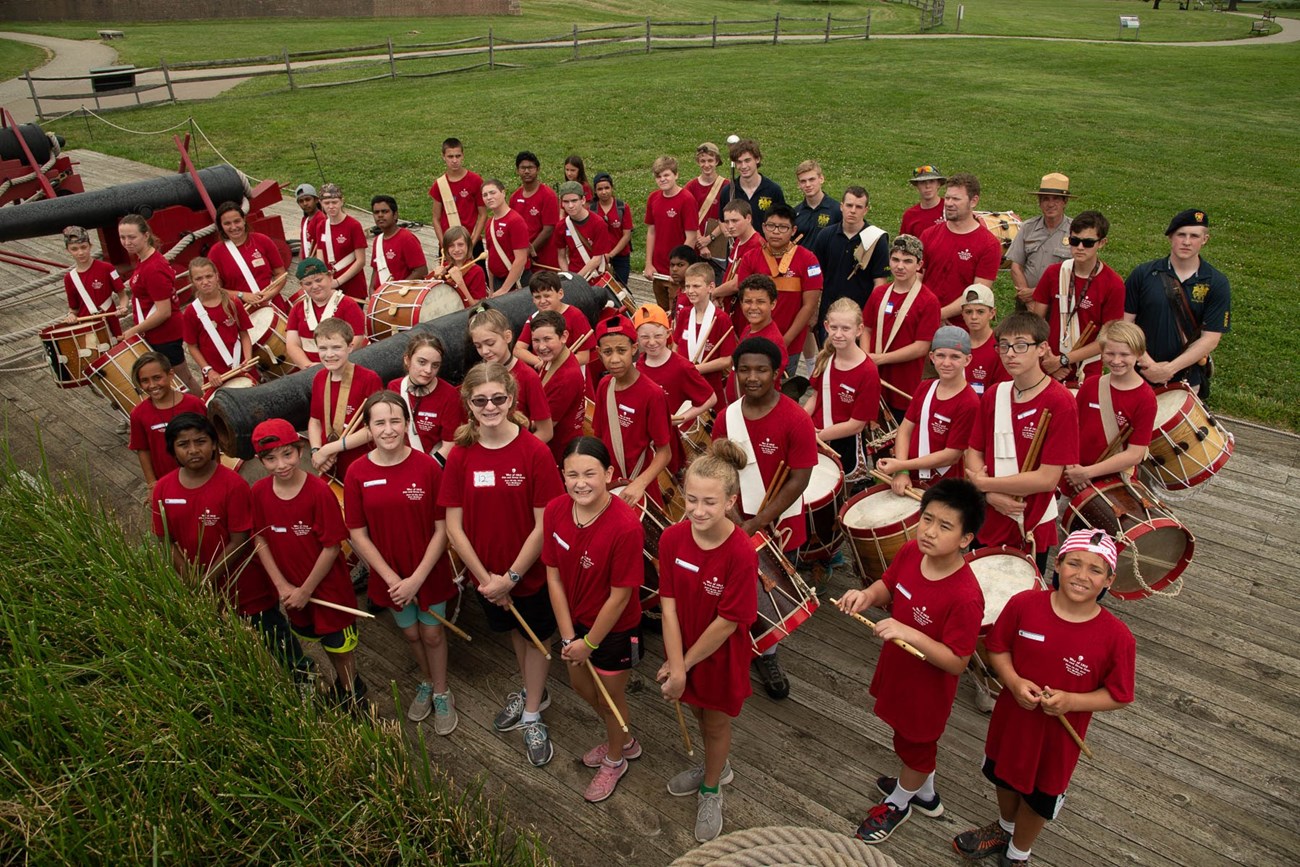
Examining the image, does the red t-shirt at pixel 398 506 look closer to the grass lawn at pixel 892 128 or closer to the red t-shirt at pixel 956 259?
the red t-shirt at pixel 956 259

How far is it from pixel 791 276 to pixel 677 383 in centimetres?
215

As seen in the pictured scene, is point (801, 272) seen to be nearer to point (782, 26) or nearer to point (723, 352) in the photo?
point (723, 352)

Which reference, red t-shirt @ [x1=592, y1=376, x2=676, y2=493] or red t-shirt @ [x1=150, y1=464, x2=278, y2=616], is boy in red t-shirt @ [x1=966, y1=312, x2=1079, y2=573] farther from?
red t-shirt @ [x1=150, y1=464, x2=278, y2=616]

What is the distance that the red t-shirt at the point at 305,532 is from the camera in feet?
17.0

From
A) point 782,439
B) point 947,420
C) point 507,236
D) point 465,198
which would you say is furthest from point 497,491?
point 465,198

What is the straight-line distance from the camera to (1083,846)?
455 centimetres

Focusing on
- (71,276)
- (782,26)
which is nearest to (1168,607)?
(71,276)

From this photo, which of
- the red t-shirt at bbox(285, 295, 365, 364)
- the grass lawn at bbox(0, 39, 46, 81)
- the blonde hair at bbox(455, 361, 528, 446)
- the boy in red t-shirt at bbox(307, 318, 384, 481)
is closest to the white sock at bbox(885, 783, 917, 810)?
the blonde hair at bbox(455, 361, 528, 446)

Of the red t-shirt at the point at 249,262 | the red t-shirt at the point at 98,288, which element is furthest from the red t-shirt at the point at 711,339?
the red t-shirt at the point at 98,288

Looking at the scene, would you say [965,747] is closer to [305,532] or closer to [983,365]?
[983,365]

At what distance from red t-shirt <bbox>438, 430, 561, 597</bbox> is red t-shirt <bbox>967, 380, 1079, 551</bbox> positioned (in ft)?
8.31

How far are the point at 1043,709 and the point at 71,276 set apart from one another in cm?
1007

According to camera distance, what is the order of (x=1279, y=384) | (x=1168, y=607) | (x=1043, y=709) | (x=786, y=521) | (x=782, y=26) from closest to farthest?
(x=1043, y=709) → (x=786, y=521) → (x=1168, y=607) → (x=1279, y=384) → (x=782, y=26)

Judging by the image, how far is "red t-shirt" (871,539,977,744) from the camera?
4082mm
